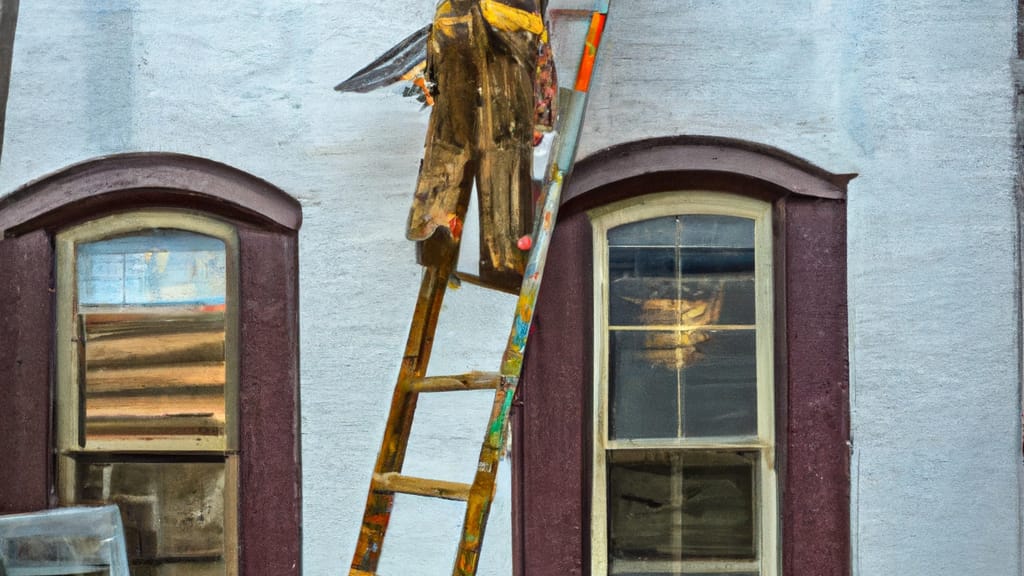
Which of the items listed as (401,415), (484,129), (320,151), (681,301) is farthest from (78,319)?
(681,301)

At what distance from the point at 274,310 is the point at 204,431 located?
490 millimetres

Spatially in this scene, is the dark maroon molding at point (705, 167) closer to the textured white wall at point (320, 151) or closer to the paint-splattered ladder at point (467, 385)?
the paint-splattered ladder at point (467, 385)

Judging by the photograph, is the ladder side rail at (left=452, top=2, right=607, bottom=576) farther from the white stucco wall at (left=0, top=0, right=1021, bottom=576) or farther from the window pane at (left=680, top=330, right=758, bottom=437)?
the window pane at (left=680, top=330, right=758, bottom=437)

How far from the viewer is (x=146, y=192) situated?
12.3ft

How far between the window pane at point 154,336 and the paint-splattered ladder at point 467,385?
877 mm

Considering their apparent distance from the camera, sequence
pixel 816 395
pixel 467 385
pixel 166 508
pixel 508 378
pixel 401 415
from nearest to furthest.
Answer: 1. pixel 508 378
2. pixel 467 385
3. pixel 401 415
4. pixel 816 395
5. pixel 166 508

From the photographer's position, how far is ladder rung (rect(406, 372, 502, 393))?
2.92 meters

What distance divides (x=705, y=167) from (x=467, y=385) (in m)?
1.24

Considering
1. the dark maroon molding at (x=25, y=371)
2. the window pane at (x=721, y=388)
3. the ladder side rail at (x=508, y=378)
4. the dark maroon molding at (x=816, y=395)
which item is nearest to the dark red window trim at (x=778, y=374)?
the dark maroon molding at (x=816, y=395)

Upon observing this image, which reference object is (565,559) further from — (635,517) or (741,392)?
(741,392)

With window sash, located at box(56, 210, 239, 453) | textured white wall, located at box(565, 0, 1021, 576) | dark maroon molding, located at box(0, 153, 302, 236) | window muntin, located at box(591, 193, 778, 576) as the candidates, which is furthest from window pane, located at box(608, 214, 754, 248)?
window sash, located at box(56, 210, 239, 453)

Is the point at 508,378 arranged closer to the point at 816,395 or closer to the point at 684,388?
the point at 684,388

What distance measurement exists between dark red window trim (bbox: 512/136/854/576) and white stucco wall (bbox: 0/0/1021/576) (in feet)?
0.20

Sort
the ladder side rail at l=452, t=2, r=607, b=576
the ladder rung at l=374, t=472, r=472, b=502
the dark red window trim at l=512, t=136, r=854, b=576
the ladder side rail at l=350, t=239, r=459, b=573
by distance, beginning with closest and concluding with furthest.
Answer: the ladder side rail at l=452, t=2, r=607, b=576, the ladder rung at l=374, t=472, r=472, b=502, the ladder side rail at l=350, t=239, r=459, b=573, the dark red window trim at l=512, t=136, r=854, b=576
